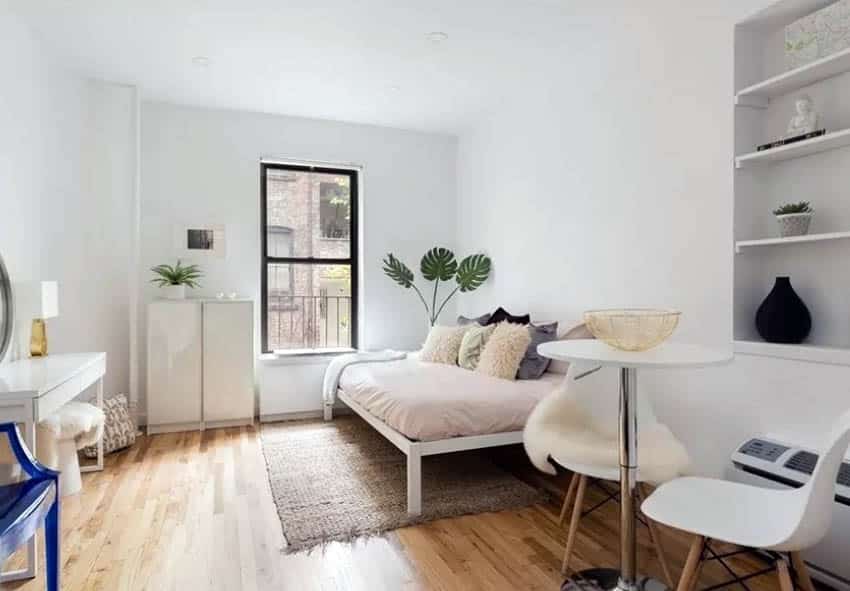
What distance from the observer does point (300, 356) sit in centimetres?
434

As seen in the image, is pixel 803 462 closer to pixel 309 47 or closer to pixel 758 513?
pixel 758 513

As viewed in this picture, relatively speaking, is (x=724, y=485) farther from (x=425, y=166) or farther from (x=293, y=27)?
(x=425, y=166)

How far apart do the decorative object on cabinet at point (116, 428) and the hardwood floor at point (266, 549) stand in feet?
1.79

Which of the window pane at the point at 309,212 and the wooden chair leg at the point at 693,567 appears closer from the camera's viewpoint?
the wooden chair leg at the point at 693,567

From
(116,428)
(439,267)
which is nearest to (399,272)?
(439,267)

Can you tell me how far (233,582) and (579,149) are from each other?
303cm

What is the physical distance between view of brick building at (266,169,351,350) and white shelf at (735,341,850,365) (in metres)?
3.35

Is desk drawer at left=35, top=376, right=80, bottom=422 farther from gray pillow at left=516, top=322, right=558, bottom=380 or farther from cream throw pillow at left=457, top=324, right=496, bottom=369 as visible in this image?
gray pillow at left=516, top=322, right=558, bottom=380

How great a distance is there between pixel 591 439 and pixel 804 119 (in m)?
1.54

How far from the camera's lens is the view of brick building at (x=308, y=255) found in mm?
4516

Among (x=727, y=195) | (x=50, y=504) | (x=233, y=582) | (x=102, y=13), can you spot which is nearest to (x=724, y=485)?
(x=727, y=195)

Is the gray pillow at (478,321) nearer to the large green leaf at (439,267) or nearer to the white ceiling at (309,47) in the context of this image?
the large green leaf at (439,267)

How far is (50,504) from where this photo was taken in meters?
1.65

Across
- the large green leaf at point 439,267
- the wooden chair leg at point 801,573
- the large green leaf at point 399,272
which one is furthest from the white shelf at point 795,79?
the large green leaf at point 399,272
